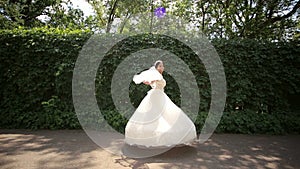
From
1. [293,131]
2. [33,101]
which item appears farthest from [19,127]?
[293,131]

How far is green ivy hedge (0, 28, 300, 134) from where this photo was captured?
6.57 metres

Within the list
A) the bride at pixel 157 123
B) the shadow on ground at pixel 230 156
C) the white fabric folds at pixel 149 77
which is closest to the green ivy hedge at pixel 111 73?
the shadow on ground at pixel 230 156

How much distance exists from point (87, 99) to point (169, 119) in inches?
121

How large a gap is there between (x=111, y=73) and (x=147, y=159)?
10.8 ft

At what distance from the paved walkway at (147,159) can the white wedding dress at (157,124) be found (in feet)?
0.97

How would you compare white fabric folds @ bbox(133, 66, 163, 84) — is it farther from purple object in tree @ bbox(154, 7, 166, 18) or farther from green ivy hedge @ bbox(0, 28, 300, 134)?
purple object in tree @ bbox(154, 7, 166, 18)

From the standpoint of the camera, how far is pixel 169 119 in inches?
166

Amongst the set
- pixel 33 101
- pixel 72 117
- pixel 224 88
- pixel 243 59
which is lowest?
pixel 72 117

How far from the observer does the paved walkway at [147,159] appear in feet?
12.2

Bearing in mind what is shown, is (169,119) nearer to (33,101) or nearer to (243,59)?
(243,59)

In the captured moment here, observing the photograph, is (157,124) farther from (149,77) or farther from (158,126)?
(149,77)

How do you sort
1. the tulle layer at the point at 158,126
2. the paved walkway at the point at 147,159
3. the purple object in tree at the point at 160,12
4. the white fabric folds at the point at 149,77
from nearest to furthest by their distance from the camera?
the paved walkway at the point at 147,159
the tulle layer at the point at 158,126
the white fabric folds at the point at 149,77
the purple object in tree at the point at 160,12

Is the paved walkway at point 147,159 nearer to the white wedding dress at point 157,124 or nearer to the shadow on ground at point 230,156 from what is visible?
the shadow on ground at point 230,156

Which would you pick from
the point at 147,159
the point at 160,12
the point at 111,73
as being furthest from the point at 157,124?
the point at 160,12
